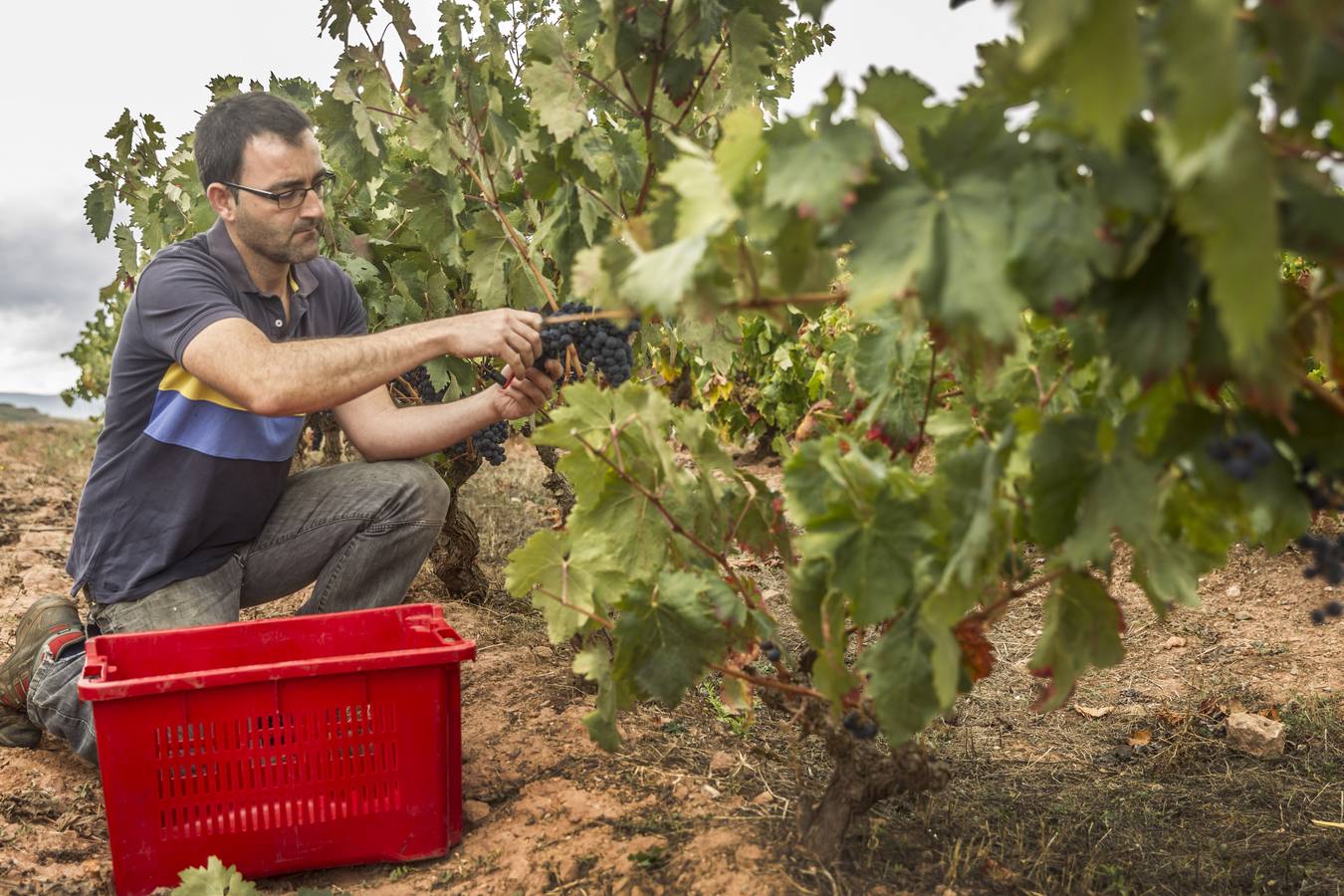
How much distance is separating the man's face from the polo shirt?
0.12 meters

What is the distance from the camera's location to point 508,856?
232cm

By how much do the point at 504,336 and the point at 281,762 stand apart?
3.29ft

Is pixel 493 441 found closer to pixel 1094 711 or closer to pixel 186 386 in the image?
pixel 186 386

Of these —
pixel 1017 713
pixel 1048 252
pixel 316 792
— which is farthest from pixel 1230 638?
pixel 1048 252

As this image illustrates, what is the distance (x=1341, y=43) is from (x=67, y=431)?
12540mm

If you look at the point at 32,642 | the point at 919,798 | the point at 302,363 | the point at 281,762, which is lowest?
the point at 919,798

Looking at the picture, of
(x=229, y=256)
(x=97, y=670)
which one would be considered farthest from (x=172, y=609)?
(x=229, y=256)

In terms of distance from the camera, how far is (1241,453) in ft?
3.61

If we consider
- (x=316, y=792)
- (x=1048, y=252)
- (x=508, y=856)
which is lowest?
(x=508, y=856)

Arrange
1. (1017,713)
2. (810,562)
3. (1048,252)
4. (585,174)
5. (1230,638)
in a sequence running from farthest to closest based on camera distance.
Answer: (1230,638), (1017,713), (585,174), (810,562), (1048,252)

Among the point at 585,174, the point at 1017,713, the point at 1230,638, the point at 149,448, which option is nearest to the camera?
the point at 585,174

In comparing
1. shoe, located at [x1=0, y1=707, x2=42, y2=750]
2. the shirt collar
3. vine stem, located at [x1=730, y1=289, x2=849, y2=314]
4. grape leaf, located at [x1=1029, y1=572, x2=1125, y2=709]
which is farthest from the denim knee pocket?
grape leaf, located at [x1=1029, y1=572, x2=1125, y2=709]

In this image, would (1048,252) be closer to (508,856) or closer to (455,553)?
(508,856)

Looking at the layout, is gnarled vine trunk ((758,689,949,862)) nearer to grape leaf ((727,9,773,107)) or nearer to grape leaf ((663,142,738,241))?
grape leaf ((663,142,738,241))
